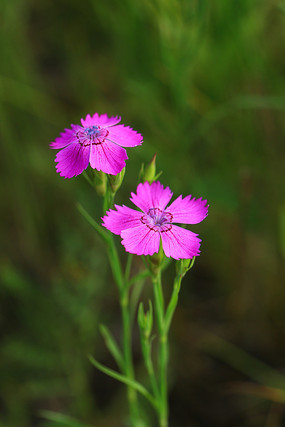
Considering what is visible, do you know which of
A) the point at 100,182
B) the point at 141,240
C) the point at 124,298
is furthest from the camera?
the point at 124,298

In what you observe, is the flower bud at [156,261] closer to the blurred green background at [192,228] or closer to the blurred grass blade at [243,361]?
the blurred green background at [192,228]

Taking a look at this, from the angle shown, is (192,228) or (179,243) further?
(192,228)

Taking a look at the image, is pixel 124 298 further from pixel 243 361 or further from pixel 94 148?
pixel 243 361

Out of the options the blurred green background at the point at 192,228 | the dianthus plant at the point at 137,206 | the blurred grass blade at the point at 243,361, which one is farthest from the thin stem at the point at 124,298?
the blurred grass blade at the point at 243,361

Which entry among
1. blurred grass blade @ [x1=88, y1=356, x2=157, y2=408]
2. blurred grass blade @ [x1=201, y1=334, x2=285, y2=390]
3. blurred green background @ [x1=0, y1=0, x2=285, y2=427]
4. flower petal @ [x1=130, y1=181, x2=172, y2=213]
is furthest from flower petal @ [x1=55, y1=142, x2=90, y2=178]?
blurred grass blade @ [x1=201, y1=334, x2=285, y2=390]

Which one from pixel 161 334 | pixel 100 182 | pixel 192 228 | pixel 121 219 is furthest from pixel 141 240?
pixel 192 228

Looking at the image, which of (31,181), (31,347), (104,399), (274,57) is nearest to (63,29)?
(31,181)
